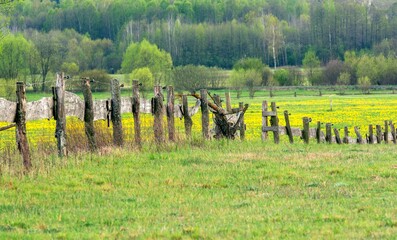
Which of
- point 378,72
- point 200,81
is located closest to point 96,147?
point 200,81

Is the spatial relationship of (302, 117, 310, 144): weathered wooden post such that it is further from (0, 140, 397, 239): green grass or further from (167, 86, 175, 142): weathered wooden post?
(0, 140, 397, 239): green grass

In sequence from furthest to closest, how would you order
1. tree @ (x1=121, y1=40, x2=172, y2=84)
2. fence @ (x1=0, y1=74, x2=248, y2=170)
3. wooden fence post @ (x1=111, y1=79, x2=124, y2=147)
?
tree @ (x1=121, y1=40, x2=172, y2=84) → wooden fence post @ (x1=111, y1=79, x2=124, y2=147) → fence @ (x1=0, y1=74, x2=248, y2=170)

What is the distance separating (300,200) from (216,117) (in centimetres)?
1303

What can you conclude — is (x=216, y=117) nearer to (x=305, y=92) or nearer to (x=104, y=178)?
(x=104, y=178)

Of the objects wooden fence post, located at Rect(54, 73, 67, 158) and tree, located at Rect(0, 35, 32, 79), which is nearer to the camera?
wooden fence post, located at Rect(54, 73, 67, 158)

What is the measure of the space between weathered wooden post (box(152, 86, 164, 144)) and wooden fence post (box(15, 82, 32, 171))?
5647 millimetres

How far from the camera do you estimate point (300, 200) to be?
13.6m

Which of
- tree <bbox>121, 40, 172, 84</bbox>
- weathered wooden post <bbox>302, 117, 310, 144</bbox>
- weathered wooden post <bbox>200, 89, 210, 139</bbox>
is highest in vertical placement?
tree <bbox>121, 40, 172, 84</bbox>

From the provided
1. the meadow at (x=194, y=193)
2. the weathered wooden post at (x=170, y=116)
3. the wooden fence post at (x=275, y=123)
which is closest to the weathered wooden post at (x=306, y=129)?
the wooden fence post at (x=275, y=123)

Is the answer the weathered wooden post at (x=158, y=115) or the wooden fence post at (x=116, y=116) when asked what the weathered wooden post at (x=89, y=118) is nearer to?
the wooden fence post at (x=116, y=116)

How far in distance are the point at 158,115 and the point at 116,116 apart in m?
2.23

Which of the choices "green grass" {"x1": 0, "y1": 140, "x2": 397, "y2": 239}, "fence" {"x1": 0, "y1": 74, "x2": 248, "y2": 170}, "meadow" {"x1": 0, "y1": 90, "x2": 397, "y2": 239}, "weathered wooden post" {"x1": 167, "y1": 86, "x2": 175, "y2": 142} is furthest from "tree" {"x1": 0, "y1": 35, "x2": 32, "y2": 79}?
"green grass" {"x1": 0, "y1": 140, "x2": 397, "y2": 239}

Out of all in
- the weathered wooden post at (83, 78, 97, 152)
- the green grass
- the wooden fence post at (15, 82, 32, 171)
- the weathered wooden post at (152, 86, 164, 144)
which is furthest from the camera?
the weathered wooden post at (152, 86, 164, 144)

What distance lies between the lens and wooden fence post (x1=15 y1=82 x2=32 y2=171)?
16281 mm
